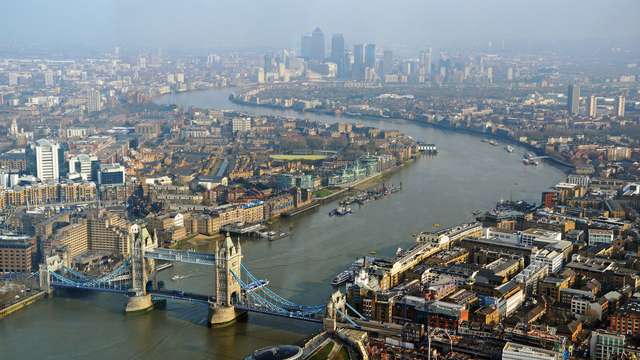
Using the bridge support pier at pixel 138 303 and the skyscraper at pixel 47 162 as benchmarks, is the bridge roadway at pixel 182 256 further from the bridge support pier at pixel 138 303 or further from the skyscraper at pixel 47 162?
the skyscraper at pixel 47 162

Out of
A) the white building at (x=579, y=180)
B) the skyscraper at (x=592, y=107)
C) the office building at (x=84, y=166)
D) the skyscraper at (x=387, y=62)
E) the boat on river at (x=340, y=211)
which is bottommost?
the boat on river at (x=340, y=211)

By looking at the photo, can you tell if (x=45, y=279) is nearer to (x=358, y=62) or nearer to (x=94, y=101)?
(x=94, y=101)

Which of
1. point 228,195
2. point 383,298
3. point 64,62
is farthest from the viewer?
point 64,62

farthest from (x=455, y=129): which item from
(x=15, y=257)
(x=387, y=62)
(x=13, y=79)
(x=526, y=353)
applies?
(x=387, y=62)

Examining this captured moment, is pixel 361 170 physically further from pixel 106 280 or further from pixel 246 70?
pixel 246 70

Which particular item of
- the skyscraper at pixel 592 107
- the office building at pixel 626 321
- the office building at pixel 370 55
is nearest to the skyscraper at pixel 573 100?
the skyscraper at pixel 592 107

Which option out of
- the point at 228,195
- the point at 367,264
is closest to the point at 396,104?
the point at 228,195
